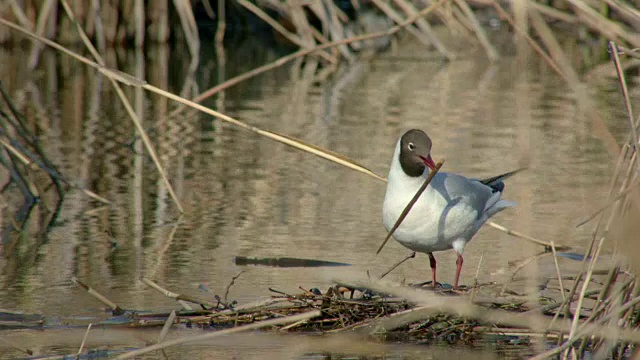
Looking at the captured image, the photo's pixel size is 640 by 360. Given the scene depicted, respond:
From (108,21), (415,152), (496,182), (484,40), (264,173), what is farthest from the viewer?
(108,21)

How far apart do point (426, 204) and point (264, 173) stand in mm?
4133

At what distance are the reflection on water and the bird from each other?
0.34 meters

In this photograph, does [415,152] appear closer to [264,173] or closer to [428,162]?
[428,162]

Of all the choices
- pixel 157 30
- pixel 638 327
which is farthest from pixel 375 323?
pixel 157 30

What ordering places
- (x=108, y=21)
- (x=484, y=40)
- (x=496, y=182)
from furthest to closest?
(x=108, y=21) < (x=484, y=40) < (x=496, y=182)

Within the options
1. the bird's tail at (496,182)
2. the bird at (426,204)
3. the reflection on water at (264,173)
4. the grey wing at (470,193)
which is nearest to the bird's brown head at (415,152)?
the bird at (426,204)

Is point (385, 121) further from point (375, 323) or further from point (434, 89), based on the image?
point (375, 323)

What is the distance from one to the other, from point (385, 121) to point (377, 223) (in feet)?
16.0

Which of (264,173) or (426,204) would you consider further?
(264,173)

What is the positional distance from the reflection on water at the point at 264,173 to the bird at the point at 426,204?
13.5 inches

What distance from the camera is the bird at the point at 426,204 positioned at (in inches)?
215

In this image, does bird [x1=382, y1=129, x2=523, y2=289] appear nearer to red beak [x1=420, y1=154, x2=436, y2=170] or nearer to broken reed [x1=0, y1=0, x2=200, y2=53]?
red beak [x1=420, y1=154, x2=436, y2=170]

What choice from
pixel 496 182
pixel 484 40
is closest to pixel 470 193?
pixel 496 182

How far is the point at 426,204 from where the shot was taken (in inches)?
215
